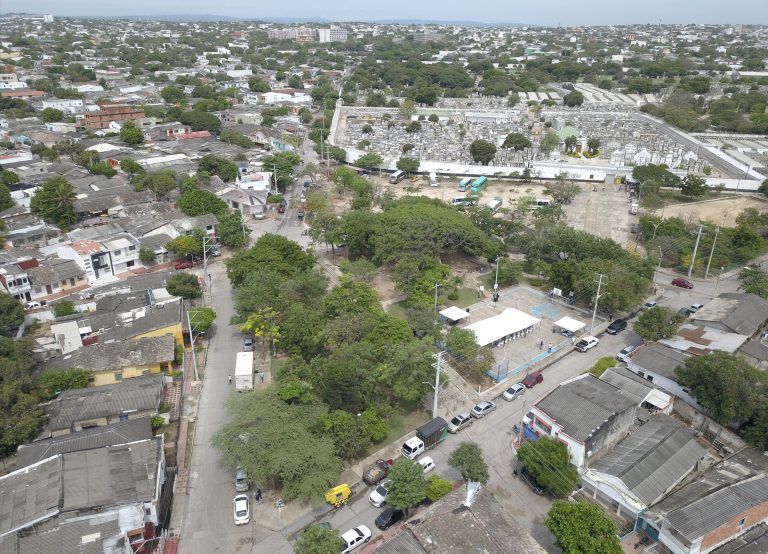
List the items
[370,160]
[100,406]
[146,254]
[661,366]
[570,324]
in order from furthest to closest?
[370,160] < [146,254] < [570,324] < [661,366] < [100,406]

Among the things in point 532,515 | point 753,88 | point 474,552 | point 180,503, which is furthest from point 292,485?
point 753,88

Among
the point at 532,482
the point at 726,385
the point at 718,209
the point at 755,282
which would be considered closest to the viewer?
the point at 532,482

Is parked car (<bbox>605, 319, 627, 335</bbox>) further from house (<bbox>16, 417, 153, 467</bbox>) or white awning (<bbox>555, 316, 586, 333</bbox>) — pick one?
house (<bbox>16, 417, 153, 467</bbox>)

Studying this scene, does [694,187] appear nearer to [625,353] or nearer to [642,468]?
[625,353]

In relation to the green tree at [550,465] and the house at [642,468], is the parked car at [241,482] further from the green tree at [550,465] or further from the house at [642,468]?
the house at [642,468]

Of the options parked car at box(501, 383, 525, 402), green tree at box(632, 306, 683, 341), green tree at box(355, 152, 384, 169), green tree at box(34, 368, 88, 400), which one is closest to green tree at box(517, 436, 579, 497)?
parked car at box(501, 383, 525, 402)

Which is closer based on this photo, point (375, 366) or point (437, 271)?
point (375, 366)

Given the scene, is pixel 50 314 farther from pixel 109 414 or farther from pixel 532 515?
pixel 532 515

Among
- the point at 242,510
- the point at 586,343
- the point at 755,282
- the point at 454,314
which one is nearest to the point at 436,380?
the point at 242,510
